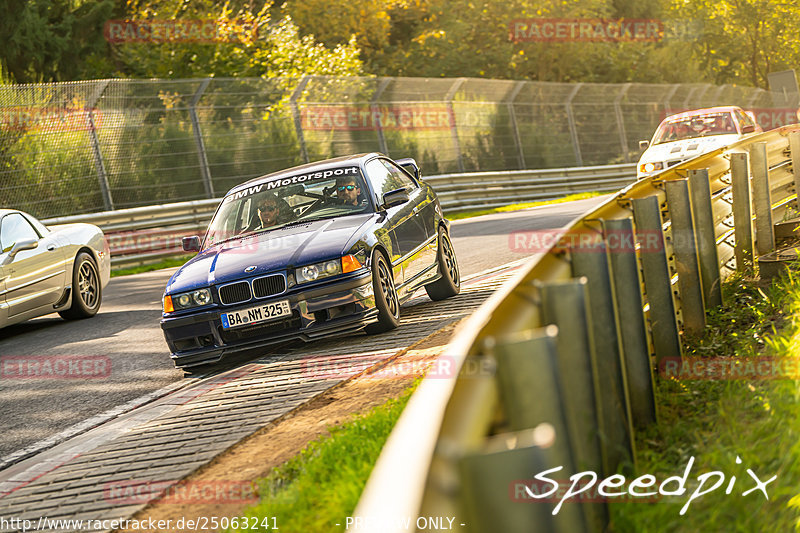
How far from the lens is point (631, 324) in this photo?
416 centimetres

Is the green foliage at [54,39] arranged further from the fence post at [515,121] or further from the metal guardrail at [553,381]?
the metal guardrail at [553,381]

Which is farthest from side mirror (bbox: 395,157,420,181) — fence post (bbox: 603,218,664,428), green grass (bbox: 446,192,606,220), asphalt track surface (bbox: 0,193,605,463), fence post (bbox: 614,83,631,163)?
fence post (bbox: 614,83,631,163)

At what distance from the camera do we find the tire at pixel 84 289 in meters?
11.3

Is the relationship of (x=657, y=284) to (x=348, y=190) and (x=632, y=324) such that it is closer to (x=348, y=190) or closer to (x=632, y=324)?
(x=632, y=324)

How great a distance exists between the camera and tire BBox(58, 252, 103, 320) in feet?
37.0

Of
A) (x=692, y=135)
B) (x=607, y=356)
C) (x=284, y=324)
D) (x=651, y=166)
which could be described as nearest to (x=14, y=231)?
(x=284, y=324)

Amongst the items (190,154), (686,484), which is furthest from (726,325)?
(190,154)

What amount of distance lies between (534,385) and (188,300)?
5.51 meters

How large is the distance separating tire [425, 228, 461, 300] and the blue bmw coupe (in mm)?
357

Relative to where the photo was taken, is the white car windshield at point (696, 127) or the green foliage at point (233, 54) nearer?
the white car windshield at point (696, 127)

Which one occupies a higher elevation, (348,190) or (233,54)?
(233,54)

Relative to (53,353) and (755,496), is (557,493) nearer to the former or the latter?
(755,496)

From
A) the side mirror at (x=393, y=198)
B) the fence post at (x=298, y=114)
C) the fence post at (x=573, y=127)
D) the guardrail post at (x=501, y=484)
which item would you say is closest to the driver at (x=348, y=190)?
the side mirror at (x=393, y=198)

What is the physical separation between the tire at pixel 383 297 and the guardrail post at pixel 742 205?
9.00 ft
